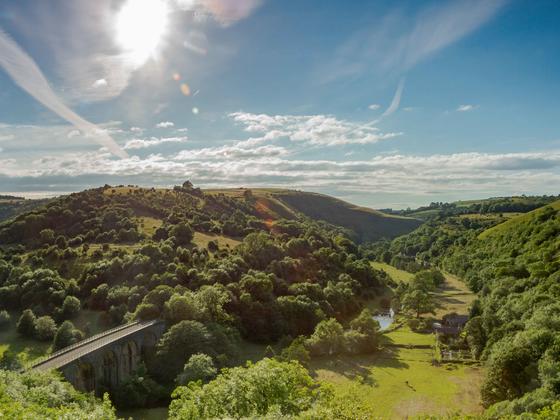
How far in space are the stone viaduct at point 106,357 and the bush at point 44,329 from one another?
1146cm

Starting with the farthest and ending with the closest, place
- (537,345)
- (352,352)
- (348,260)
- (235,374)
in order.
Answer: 1. (348,260)
2. (352,352)
3. (537,345)
4. (235,374)

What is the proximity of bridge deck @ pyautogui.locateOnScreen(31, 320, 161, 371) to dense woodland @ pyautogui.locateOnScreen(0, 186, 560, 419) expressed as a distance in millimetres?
4169

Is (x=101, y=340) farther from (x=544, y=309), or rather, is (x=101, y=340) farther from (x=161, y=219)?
(x=161, y=219)

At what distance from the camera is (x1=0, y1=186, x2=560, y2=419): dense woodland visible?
24.9 m

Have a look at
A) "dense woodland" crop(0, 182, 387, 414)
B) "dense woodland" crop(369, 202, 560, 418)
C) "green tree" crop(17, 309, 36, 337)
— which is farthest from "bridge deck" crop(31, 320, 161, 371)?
"dense woodland" crop(369, 202, 560, 418)

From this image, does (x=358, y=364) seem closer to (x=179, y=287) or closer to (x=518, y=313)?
(x=518, y=313)

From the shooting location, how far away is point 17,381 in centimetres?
2650

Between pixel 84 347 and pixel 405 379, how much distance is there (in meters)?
40.8

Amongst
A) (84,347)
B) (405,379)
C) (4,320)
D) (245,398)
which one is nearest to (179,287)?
(84,347)

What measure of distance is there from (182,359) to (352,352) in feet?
91.2

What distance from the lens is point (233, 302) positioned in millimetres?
66875

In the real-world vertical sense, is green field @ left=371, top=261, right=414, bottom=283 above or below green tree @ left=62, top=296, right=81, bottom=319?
below

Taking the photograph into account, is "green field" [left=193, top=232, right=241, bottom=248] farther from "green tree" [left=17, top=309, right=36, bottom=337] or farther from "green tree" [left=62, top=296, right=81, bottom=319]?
"green tree" [left=17, top=309, right=36, bottom=337]

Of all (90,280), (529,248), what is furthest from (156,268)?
(529,248)
